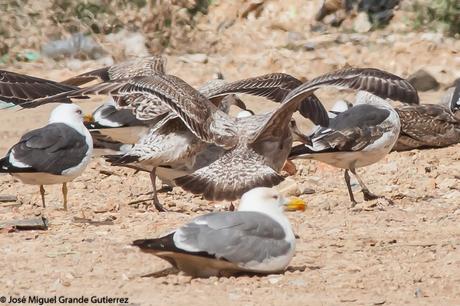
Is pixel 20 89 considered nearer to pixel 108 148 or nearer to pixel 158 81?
pixel 158 81

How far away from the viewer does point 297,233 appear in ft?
31.9

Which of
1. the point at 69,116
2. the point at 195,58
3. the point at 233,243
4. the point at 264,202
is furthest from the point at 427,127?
the point at 233,243

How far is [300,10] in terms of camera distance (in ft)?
64.4

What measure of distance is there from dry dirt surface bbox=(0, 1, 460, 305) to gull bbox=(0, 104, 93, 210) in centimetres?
31

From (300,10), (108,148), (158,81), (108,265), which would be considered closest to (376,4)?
(300,10)

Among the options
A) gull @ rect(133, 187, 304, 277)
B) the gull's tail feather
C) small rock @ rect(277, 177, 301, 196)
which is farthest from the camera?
small rock @ rect(277, 177, 301, 196)

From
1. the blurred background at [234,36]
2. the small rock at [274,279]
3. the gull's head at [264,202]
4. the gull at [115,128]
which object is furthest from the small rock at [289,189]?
the blurred background at [234,36]

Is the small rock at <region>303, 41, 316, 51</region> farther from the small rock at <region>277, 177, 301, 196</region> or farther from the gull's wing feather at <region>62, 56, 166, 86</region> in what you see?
the small rock at <region>277, 177, 301, 196</region>

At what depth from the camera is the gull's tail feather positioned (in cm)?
983

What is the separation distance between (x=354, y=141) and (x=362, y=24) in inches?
308

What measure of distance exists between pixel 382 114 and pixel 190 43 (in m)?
7.49

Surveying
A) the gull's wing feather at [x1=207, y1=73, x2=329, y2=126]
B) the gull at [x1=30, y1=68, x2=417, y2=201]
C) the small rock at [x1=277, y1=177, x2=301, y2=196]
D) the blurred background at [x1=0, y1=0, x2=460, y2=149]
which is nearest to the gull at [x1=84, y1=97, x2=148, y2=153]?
the gull's wing feather at [x1=207, y1=73, x2=329, y2=126]

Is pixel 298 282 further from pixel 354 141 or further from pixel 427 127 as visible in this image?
pixel 427 127

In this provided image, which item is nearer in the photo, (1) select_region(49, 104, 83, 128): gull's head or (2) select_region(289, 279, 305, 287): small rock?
(2) select_region(289, 279, 305, 287): small rock
